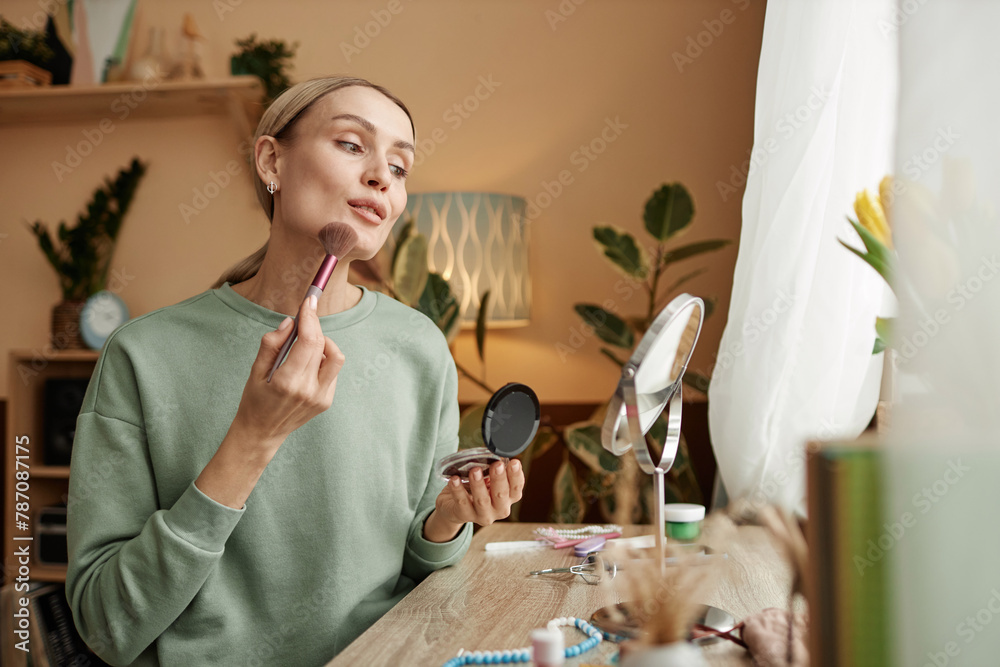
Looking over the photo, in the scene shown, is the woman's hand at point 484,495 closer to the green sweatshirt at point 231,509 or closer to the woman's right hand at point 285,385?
the green sweatshirt at point 231,509

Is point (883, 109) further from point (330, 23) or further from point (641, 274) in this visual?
point (330, 23)

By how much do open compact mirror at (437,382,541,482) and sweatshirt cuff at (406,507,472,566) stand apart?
18 cm

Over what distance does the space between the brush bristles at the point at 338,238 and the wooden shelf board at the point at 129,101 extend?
5.12 ft

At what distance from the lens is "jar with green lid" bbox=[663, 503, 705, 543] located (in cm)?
94

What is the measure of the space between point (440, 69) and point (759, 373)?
160cm

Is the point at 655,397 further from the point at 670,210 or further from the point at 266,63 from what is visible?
the point at 266,63

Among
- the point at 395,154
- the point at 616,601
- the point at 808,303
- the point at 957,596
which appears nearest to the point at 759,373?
the point at 808,303

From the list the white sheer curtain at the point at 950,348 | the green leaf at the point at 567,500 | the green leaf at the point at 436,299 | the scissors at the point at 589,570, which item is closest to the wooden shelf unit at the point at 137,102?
the green leaf at the point at 436,299

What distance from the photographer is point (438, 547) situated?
941 mm

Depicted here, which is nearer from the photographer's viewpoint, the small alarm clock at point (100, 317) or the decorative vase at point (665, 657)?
the decorative vase at point (665, 657)

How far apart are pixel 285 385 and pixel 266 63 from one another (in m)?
1.95

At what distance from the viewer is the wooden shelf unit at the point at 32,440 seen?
2215 millimetres

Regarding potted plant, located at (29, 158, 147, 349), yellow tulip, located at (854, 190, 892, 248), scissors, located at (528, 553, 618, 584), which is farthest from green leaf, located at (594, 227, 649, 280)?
potted plant, located at (29, 158, 147, 349)

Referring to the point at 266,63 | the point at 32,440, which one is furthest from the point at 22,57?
the point at 32,440
